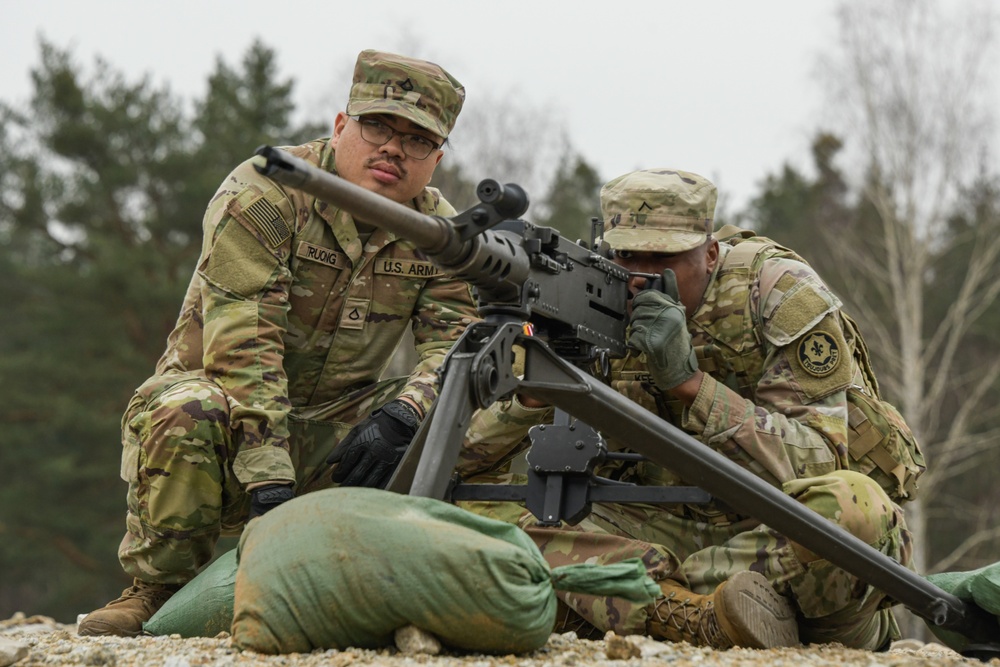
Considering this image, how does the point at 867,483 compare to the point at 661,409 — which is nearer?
the point at 867,483

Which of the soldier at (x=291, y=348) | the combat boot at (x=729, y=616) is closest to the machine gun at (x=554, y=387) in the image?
A: the combat boot at (x=729, y=616)

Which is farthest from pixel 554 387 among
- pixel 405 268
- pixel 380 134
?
pixel 405 268

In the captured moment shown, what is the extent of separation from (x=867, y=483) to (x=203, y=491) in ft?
7.56

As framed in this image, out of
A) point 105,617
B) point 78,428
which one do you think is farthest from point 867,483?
point 78,428

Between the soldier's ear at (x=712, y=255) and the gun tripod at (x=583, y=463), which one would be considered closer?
the gun tripod at (x=583, y=463)

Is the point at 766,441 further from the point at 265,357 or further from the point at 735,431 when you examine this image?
the point at 265,357

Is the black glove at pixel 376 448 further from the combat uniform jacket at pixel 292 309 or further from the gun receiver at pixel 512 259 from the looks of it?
the gun receiver at pixel 512 259

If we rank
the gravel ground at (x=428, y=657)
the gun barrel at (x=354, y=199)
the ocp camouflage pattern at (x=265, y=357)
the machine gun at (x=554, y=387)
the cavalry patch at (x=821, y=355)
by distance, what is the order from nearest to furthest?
the gun barrel at (x=354, y=199)
the gravel ground at (x=428, y=657)
the machine gun at (x=554, y=387)
the cavalry patch at (x=821, y=355)
the ocp camouflage pattern at (x=265, y=357)

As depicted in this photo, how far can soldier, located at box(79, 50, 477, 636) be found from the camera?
4621 mm

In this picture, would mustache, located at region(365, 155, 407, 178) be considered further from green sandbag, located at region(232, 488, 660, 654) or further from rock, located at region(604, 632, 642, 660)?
rock, located at region(604, 632, 642, 660)

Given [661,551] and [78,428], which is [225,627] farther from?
[78,428]

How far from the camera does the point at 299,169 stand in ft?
9.45

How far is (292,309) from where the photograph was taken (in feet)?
17.2

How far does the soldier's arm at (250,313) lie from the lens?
4617 millimetres
